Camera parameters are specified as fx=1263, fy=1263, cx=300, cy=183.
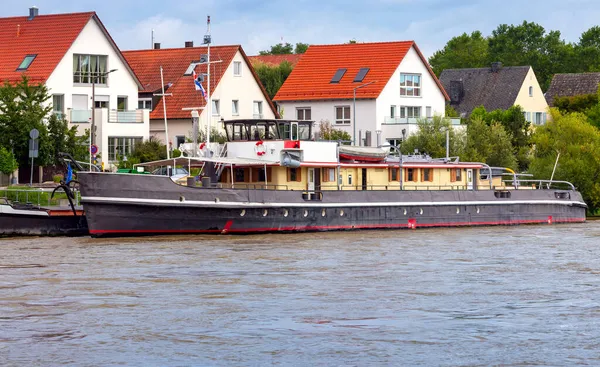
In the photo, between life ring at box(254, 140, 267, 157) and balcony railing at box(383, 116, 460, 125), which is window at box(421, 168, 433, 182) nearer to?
life ring at box(254, 140, 267, 157)

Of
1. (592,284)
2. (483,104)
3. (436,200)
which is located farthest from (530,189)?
(483,104)

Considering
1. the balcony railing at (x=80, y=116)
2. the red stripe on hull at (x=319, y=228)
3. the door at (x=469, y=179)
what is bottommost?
the red stripe on hull at (x=319, y=228)

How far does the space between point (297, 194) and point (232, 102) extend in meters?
28.7

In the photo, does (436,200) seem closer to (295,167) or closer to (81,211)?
(295,167)

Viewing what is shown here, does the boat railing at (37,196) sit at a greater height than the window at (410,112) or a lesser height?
lesser


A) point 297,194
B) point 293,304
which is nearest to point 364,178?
point 297,194

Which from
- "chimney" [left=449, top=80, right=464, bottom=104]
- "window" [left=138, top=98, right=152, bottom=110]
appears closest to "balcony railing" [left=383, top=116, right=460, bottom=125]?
"window" [left=138, top=98, right=152, bottom=110]

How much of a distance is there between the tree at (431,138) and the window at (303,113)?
8390 mm

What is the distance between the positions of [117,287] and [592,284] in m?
10.6

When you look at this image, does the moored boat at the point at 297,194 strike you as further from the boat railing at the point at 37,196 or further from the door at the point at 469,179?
the boat railing at the point at 37,196

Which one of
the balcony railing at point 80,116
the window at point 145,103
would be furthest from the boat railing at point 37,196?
the window at point 145,103

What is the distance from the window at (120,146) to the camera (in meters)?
64.0

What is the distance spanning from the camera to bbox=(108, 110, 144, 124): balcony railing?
211 ft

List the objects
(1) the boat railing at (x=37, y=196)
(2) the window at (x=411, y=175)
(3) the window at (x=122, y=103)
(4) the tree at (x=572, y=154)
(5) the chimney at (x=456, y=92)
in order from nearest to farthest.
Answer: (1) the boat railing at (x=37, y=196) → (2) the window at (x=411, y=175) → (4) the tree at (x=572, y=154) → (3) the window at (x=122, y=103) → (5) the chimney at (x=456, y=92)
